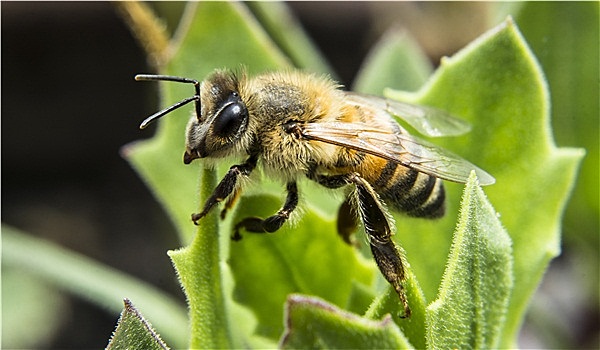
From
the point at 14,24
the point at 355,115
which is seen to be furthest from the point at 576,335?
the point at 14,24

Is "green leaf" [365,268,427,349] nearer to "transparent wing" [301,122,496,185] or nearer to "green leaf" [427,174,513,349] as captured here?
"green leaf" [427,174,513,349]

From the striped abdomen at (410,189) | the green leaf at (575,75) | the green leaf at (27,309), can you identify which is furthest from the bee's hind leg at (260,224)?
the green leaf at (27,309)

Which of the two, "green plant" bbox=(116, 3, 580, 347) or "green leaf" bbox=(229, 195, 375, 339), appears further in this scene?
"green leaf" bbox=(229, 195, 375, 339)

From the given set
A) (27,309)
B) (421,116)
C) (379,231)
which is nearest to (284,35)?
(421,116)

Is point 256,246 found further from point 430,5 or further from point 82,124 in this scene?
point 82,124

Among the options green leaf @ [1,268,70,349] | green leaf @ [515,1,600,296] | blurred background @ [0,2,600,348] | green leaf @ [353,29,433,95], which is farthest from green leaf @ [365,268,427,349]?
blurred background @ [0,2,600,348]

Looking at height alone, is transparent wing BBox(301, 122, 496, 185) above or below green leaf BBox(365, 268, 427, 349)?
above

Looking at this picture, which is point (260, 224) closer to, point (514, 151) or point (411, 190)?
point (411, 190)
